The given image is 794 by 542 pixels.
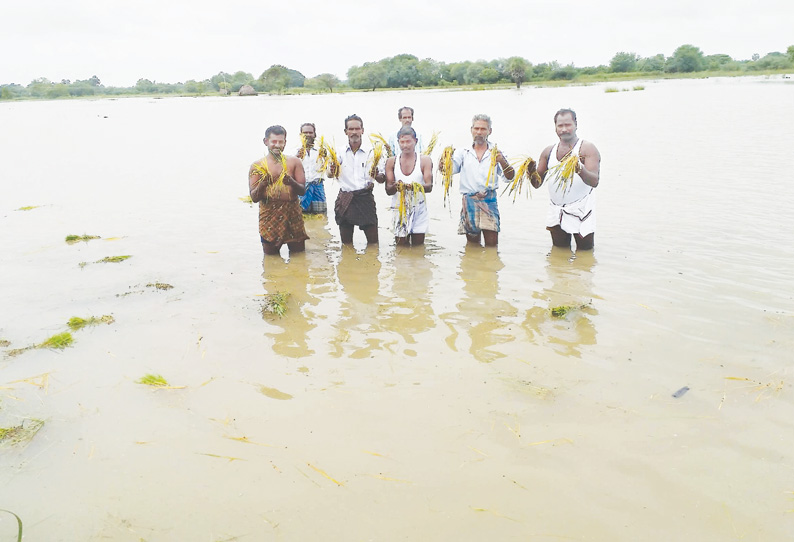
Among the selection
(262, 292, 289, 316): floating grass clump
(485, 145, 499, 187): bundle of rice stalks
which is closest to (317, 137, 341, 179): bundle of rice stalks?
(485, 145, 499, 187): bundle of rice stalks

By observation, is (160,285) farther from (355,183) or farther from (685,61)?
(685,61)

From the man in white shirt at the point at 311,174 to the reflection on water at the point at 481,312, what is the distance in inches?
118

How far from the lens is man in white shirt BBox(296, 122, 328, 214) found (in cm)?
815

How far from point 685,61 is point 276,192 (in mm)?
80382

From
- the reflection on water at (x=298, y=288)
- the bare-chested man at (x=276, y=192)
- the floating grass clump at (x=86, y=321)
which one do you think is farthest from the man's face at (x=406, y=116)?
the floating grass clump at (x=86, y=321)

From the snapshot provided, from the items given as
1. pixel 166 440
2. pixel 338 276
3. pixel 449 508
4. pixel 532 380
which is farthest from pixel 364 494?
pixel 338 276

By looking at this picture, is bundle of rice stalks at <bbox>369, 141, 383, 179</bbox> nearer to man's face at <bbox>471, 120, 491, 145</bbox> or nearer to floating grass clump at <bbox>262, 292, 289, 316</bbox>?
man's face at <bbox>471, 120, 491, 145</bbox>

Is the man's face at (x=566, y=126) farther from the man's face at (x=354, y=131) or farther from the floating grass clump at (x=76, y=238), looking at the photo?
the floating grass clump at (x=76, y=238)

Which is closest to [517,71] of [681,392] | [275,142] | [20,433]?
[275,142]

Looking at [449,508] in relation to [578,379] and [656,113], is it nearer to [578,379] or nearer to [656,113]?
[578,379]

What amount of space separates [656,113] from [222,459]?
957 inches

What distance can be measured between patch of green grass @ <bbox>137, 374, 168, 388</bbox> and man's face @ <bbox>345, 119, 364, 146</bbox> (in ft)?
11.8

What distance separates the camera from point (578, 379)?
374 cm

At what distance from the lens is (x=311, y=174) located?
849 cm
